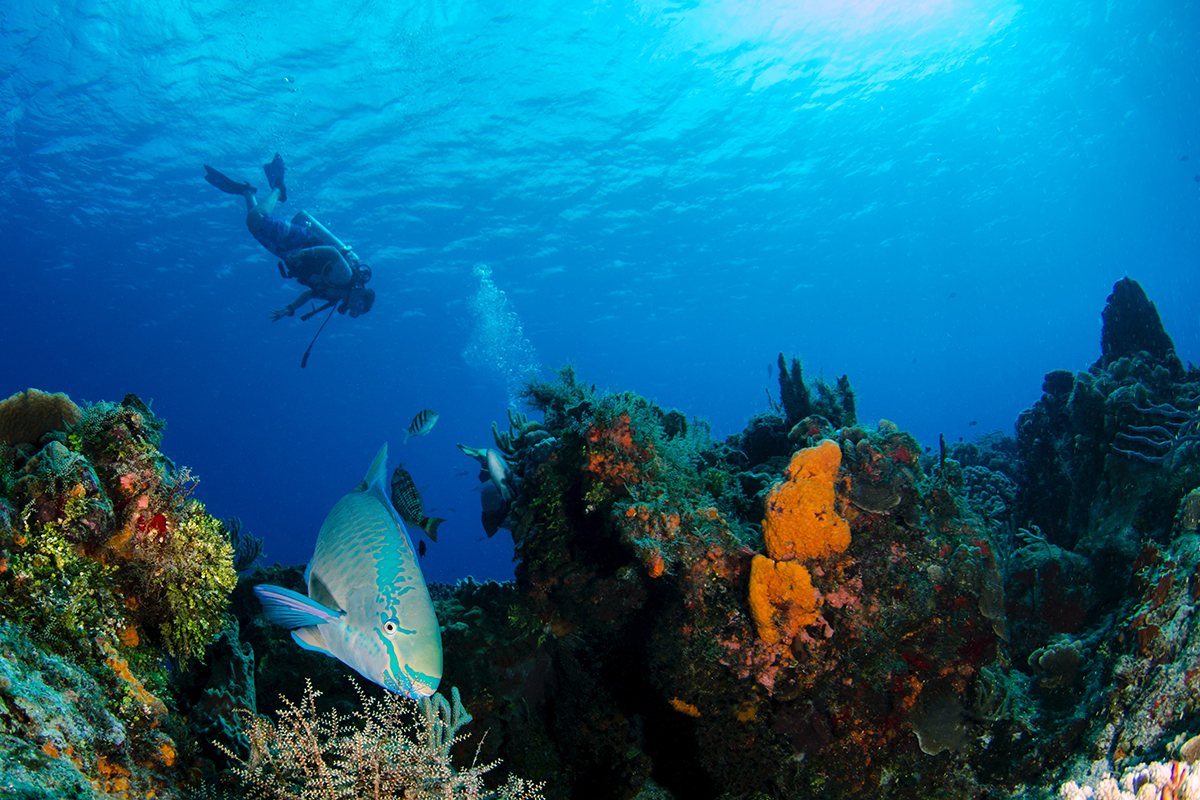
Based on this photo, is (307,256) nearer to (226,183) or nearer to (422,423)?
(226,183)

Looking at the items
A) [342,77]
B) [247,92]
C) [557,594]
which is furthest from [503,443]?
[247,92]

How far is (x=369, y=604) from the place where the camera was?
157 centimetres

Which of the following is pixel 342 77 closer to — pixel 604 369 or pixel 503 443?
pixel 503 443

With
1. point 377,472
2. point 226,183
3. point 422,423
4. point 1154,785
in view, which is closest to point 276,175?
point 226,183

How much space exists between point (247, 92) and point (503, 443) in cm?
2376

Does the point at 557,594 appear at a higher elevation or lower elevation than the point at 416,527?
lower

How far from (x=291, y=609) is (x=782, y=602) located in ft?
9.51

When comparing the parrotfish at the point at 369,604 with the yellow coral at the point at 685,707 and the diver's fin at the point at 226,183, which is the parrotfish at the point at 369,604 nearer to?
the yellow coral at the point at 685,707

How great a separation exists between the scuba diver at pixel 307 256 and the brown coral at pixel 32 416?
8.81m

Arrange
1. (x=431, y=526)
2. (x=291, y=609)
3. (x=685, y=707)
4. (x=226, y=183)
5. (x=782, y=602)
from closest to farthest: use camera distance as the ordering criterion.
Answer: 1. (x=291, y=609)
2. (x=431, y=526)
3. (x=782, y=602)
4. (x=685, y=707)
5. (x=226, y=183)

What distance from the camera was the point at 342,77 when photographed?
1962cm

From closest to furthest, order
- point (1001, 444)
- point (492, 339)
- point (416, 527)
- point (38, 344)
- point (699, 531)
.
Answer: point (416, 527), point (699, 531), point (1001, 444), point (38, 344), point (492, 339)

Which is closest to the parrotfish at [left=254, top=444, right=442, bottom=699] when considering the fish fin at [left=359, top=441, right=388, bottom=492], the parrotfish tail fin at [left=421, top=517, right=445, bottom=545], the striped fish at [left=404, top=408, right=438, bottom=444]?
the fish fin at [left=359, top=441, right=388, bottom=492]

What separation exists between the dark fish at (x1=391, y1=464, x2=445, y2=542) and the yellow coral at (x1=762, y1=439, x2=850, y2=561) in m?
2.29
